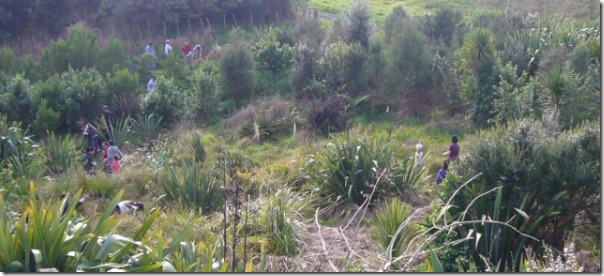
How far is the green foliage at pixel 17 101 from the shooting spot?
23.6 meters

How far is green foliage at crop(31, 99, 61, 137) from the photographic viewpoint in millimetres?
23141

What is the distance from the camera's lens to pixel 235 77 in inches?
1029

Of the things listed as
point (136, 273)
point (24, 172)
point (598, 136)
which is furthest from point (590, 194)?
point (24, 172)

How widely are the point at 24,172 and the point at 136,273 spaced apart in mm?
9758

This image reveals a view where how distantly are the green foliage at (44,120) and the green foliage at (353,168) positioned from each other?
12.0 meters

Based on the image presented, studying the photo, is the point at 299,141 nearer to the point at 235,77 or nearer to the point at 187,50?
the point at 235,77

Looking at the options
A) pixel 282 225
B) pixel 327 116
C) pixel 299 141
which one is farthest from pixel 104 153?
pixel 282 225

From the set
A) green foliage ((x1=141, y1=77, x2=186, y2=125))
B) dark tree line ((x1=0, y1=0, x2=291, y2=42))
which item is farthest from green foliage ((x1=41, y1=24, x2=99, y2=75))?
dark tree line ((x1=0, y1=0, x2=291, y2=42))

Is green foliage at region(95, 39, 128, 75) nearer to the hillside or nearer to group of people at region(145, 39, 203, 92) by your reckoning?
the hillside

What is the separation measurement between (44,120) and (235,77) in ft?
21.0

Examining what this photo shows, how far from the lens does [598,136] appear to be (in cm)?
1100

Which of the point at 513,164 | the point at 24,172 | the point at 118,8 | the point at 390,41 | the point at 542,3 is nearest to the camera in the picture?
the point at 513,164

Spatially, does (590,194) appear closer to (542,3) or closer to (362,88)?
(362,88)

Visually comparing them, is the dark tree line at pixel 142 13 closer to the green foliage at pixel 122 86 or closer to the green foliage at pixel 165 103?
the green foliage at pixel 122 86
